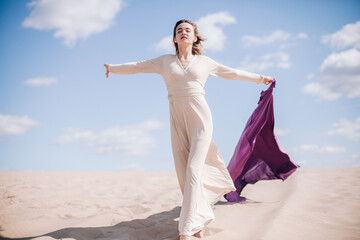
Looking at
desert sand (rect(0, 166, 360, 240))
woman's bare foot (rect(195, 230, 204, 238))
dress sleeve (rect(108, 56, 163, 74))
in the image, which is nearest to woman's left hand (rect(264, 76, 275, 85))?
dress sleeve (rect(108, 56, 163, 74))

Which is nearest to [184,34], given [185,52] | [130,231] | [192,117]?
[185,52]

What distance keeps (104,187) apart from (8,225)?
152 inches

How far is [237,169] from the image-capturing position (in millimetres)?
5594

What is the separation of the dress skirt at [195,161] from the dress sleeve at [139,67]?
55 cm

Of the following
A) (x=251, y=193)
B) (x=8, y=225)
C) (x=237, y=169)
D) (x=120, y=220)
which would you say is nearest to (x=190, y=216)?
(x=120, y=220)

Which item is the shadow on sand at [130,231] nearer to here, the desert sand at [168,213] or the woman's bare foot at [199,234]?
the desert sand at [168,213]

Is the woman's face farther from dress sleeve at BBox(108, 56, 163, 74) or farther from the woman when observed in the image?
dress sleeve at BBox(108, 56, 163, 74)

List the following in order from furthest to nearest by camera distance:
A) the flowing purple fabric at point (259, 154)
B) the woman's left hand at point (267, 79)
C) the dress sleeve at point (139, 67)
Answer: the flowing purple fabric at point (259, 154) < the woman's left hand at point (267, 79) < the dress sleeve at point (139, 67)

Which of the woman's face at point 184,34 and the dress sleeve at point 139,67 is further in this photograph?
the dress sleeve at point 139,67

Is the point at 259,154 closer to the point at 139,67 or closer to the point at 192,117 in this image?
the point at 192,117

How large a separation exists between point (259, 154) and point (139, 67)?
2.97 m

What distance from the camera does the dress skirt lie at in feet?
12.2

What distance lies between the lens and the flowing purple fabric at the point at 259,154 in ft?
18.4

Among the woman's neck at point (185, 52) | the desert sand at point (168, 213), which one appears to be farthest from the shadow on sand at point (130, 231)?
the woman's neck at point (185, 52)
